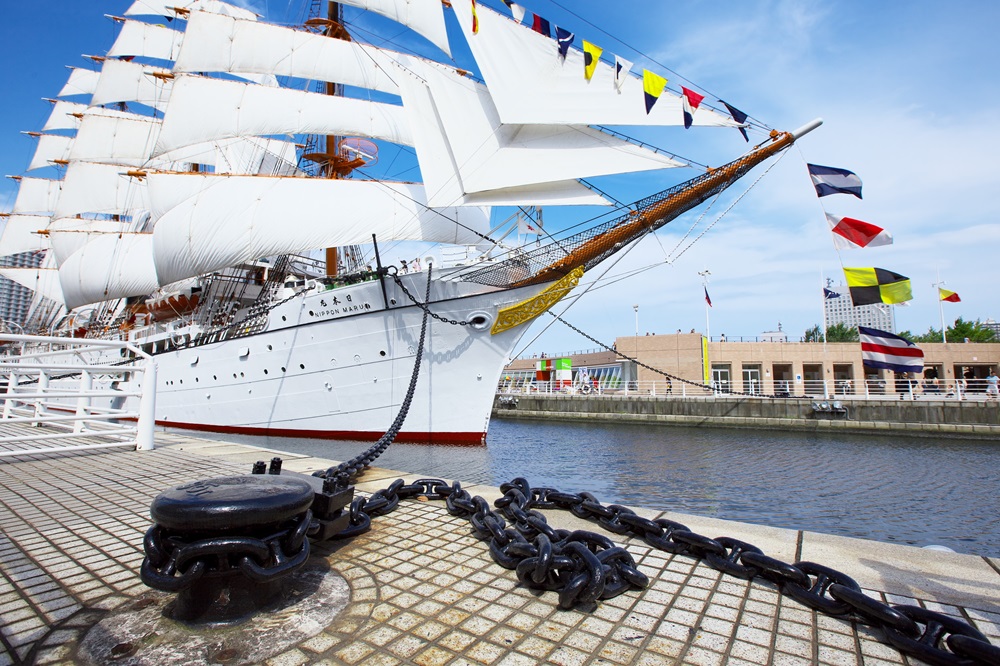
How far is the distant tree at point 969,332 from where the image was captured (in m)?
57.1

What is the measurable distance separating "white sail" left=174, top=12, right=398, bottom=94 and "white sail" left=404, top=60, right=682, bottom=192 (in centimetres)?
915

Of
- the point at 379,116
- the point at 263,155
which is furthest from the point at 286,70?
the point at 263,155

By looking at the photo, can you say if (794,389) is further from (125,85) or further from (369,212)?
(125,85)

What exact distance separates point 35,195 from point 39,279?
7.45 m

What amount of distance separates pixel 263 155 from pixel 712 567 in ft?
111

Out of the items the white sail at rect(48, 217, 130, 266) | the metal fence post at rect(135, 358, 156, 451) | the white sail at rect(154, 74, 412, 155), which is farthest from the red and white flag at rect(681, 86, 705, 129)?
the white sail at rect(48, 217, 130, 266)

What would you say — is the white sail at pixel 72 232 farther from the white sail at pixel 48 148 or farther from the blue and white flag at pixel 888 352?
the blue and white flag at pixel 888 352

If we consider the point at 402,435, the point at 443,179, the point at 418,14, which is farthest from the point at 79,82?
the point at 402,435

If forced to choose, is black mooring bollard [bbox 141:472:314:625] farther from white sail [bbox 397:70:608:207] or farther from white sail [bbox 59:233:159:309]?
white sail [bbox 59:233:159:309]

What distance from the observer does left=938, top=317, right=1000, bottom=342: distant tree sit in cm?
5712

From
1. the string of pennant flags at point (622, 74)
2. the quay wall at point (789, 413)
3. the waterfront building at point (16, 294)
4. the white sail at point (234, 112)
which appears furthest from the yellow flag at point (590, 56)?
the waterfront building at point (16, 294)

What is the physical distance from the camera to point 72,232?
35719 millimetres

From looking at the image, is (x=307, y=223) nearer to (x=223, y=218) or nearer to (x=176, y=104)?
(x=223, y=218)

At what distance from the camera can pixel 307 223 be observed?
20.0m
